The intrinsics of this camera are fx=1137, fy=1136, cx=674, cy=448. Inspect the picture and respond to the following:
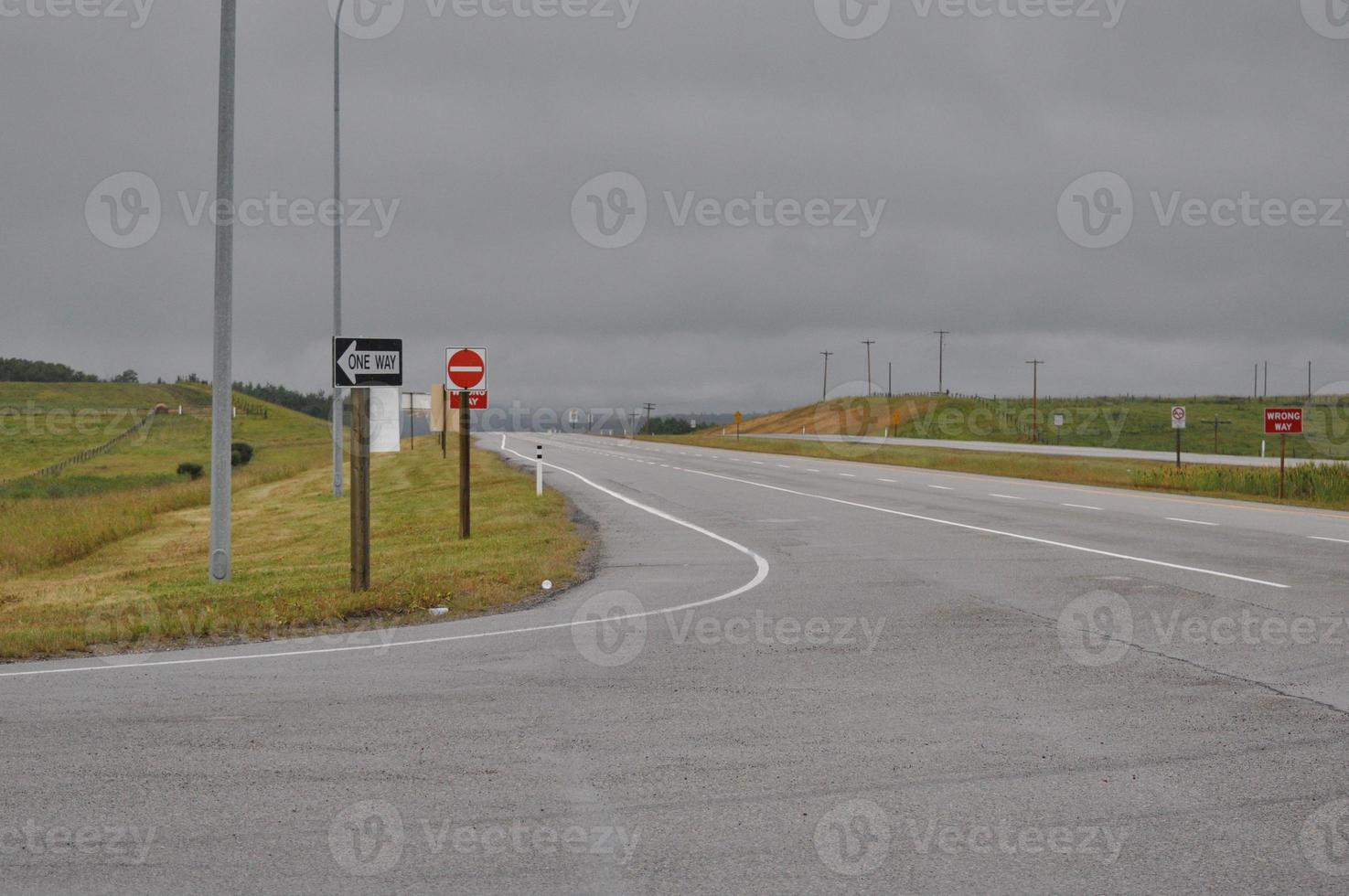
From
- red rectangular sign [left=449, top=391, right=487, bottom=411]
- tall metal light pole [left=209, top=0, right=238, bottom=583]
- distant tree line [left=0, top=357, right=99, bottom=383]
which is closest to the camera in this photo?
tall metal light pole [left=209, top=0, right=238, bottom=583]

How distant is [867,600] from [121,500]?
41.0m

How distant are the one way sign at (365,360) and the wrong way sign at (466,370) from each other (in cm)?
691

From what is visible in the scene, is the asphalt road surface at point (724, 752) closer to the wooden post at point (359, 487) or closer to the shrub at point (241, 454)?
the wooden post at point (359, 487)

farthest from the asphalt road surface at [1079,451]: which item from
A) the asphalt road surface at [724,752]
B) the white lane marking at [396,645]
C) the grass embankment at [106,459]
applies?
the asphalt road surface at [724,752]

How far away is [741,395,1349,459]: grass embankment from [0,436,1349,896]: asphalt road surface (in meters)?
75.3

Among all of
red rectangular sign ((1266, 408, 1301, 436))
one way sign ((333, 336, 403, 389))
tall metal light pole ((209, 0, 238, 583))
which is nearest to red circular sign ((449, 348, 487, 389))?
tall metal light pole ((209, 0, 238, 583))

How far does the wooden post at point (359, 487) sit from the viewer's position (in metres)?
12.4

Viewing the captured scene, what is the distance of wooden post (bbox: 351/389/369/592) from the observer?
1239 cm

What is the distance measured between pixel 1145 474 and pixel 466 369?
28266 millimetres

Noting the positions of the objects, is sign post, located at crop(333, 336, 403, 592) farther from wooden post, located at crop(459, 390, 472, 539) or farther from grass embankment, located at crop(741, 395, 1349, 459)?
grass embankment, located at crop(741, 395, 1349, 459)

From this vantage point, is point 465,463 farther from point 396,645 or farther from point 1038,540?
point 396,645

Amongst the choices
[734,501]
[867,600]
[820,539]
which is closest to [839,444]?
[734,501]

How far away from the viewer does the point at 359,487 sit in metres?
12.8

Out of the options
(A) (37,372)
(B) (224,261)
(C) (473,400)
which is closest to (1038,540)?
(C) (473,400)
